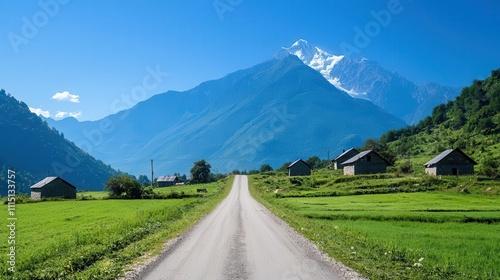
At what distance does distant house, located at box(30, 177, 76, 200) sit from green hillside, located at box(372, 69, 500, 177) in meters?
93.1

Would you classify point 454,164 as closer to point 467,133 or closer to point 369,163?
point 369,163

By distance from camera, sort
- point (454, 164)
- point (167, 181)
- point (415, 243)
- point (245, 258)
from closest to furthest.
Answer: point (245, 258)
point (415, 243)
point (454, 164)
point (167, 181)

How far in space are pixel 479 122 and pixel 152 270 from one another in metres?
162

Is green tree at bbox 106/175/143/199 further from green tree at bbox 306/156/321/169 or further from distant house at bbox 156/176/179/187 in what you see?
green tree at bbox 306/156/321/169

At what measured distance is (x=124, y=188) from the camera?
3238 inches

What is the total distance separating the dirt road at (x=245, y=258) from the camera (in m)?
14.4

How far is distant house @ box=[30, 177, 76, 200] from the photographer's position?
90188 millimetres

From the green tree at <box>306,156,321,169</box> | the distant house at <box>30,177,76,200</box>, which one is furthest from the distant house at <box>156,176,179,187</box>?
the distant house at <box>30,177,76,200</box>

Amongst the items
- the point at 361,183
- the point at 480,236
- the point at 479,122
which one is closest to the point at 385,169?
the point at 361,183

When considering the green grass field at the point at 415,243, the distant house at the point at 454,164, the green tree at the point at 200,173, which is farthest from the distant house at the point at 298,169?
the green grass field at the point at 415,243

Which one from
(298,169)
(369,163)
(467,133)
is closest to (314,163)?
(298,169)

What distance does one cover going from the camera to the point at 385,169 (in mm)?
103812

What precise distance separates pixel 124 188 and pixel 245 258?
70.8 meters

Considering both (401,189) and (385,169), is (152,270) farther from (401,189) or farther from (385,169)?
(385,169)
